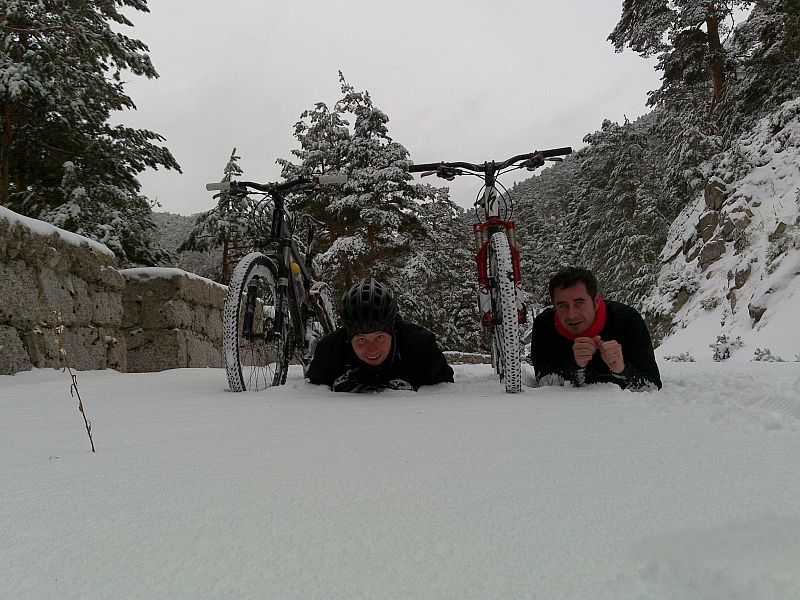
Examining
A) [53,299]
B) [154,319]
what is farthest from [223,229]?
[53,299]

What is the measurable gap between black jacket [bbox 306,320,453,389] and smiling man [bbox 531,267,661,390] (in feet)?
1.85

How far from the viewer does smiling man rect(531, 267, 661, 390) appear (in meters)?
2.32

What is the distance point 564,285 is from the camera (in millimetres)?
2541

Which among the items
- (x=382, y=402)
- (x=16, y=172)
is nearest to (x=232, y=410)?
(x=382, y=402)

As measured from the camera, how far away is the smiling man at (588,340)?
7.61 feet

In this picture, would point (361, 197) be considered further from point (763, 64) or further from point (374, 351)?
point (374, 351)

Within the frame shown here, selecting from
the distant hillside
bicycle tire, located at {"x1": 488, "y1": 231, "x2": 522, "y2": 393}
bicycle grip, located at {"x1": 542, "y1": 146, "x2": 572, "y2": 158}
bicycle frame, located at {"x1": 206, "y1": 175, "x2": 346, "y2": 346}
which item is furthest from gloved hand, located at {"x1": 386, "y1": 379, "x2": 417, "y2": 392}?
the distant hillside

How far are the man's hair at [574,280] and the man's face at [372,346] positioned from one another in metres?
0.92

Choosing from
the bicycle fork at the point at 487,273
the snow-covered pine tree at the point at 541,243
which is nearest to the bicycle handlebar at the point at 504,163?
the bicycle fork at the point at 487,273

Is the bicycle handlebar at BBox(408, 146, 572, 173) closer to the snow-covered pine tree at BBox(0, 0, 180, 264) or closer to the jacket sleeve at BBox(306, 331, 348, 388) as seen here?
the jacket sleeve at BBox(306, 331, 348, 388)

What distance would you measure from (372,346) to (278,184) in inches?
54.3

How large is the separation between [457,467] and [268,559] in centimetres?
50

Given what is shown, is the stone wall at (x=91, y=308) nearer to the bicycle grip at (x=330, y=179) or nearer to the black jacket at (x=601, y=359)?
the bicycle grip at (x=330, y=179)

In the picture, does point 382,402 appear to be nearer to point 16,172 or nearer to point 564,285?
point 564,285
